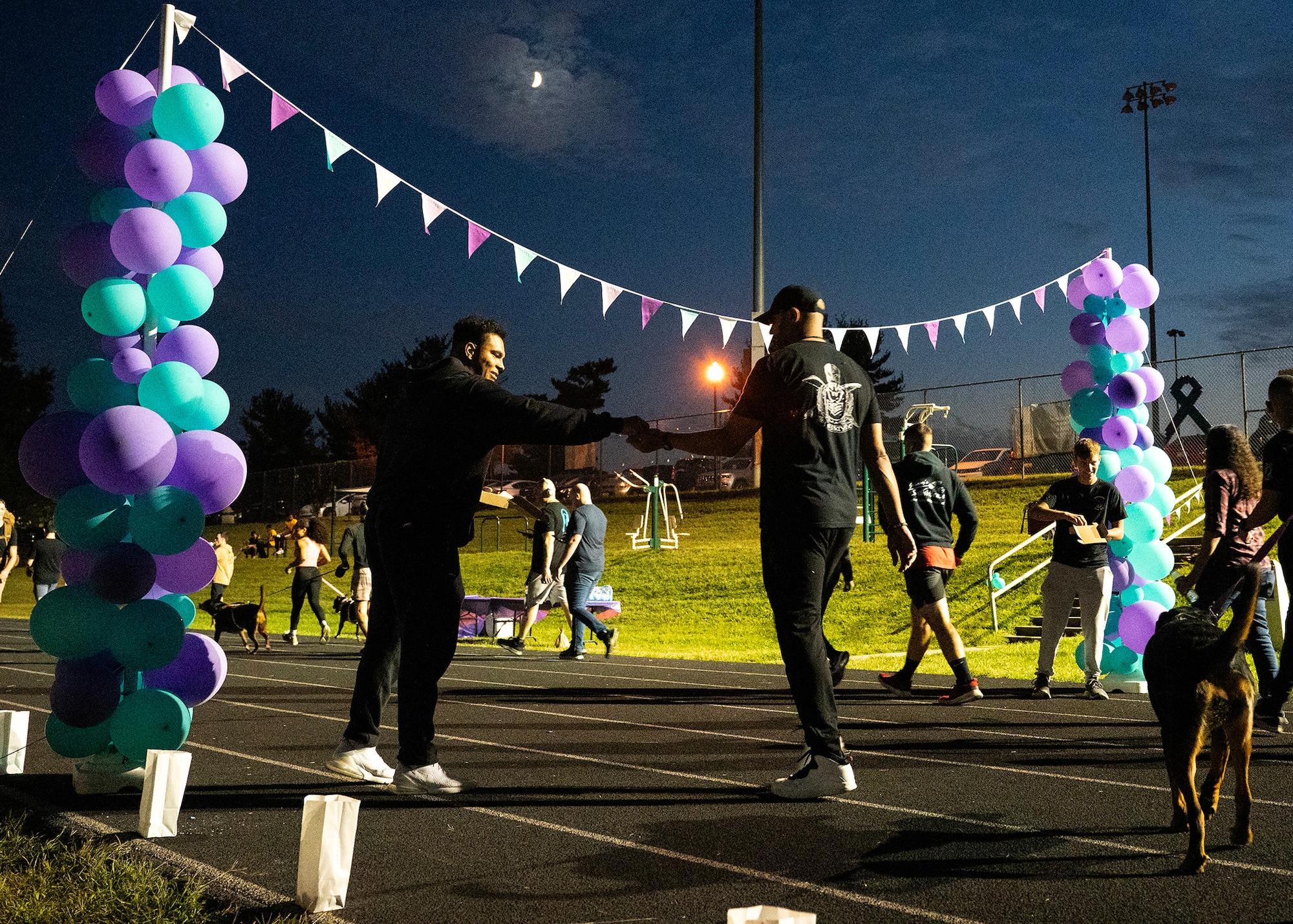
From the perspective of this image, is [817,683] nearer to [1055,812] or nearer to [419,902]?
[1055,812]

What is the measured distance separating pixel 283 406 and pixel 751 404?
260 feet

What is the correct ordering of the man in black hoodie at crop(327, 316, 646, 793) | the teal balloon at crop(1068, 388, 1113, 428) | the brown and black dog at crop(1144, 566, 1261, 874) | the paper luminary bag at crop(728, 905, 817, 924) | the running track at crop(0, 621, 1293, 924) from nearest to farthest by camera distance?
the paper luminary bag at crop(728, 905, 817, 924), the running track at crop(0, 621, 1293, 924), the brown and black dog at crop(1144, 566, 1261, 874), the man in black hoodie at crop(327, 316, 646, 793), the teal balloon at crop(1068, 388, 1113, 428)

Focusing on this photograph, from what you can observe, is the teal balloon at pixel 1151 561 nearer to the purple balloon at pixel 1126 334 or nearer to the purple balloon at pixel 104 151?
the purple balloon at pixel 1126 334

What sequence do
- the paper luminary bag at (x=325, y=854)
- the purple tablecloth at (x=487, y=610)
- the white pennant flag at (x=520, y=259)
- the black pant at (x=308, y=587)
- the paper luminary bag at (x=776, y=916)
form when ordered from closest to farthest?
the paper luminary bag at (x=776, y=916)
the paper luminary bag at (x=325, y=854)
the white pennant flag at (x=520, y=259)
the black pant at (x=308, y=587)
the purple tablecloth at (x=487, y=610)

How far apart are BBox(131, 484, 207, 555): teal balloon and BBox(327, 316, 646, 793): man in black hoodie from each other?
33.4 inches

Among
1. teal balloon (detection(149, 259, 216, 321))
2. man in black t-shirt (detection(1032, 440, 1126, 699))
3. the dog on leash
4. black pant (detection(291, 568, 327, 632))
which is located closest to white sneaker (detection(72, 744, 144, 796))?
teal balloon (detection(149, 259, 216, 321))

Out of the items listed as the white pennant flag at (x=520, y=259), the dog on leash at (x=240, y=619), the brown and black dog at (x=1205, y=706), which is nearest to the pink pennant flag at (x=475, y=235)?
the white pennant flag at (x=520, y=259)

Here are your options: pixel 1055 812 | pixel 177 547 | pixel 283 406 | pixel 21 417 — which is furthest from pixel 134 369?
pixel 283 406

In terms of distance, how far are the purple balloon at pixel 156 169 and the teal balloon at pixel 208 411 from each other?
34.7 inches

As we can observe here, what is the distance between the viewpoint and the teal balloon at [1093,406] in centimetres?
869

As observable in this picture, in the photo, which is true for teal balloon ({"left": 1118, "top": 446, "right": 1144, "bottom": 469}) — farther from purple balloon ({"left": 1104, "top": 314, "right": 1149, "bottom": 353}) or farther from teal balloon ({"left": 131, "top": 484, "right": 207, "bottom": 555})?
teal balloon ({"left": 131, "top": 484, "right": 207, "bottom": 555})

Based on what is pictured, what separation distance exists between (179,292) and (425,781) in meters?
2.50

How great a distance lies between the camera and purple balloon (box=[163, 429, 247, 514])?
468 cm

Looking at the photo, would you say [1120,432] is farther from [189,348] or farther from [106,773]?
[106,773]
